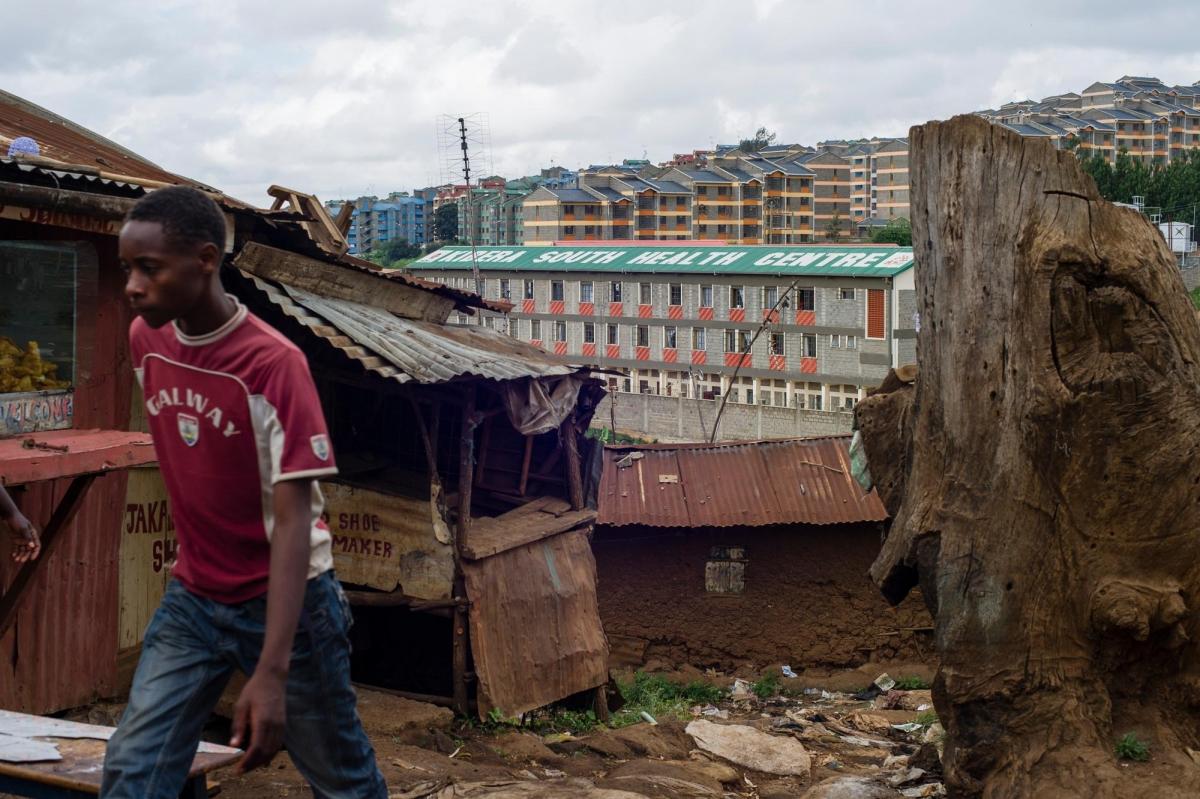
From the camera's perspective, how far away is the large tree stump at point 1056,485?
5895 millimetres

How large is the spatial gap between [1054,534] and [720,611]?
9.41 m

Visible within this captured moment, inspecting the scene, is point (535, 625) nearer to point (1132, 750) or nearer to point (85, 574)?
point (85, 574)

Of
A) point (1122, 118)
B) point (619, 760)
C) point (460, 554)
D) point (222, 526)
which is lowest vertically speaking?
point (619, 760)

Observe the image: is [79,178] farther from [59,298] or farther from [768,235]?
[768,235]

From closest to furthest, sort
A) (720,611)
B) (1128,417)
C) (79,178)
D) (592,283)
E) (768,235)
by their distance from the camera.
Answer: (1128,417) → (79,178) → (720,611) → (592,283) → (768,235)

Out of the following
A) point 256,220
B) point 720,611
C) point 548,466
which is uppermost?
point 256,220

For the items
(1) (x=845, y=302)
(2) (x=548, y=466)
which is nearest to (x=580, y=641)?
(2) (x=548, y=466)

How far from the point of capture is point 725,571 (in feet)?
50.0

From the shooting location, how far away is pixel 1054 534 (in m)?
6.00

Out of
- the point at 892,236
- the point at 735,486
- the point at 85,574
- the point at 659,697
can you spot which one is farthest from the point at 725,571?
the point at 892,236

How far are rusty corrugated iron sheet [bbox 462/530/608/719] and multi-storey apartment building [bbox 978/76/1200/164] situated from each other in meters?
82.7

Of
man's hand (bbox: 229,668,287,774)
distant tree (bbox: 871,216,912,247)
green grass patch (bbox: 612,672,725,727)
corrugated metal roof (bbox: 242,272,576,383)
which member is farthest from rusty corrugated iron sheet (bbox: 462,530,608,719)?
distant tree (bbox: 871,216,912,247)

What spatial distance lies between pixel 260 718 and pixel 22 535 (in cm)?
251

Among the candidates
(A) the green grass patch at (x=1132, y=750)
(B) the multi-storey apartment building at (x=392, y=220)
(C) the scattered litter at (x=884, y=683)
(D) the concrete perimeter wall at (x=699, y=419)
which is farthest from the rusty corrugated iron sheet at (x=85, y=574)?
(B) the multi-storey apartment building at (x=392, y=220)
